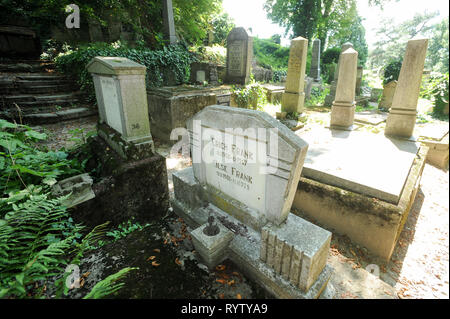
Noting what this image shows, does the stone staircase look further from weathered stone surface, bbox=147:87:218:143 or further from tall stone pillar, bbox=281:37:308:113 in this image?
tall stone pillar, bbox=281:37:308:113

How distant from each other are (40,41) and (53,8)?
7.21ft

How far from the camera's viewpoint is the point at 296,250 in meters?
1.85

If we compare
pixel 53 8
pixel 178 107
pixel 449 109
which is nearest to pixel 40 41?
pixel 53 8

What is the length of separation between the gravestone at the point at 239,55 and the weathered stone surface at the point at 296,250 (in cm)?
915

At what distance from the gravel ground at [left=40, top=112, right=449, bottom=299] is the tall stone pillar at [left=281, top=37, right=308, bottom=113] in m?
4.58

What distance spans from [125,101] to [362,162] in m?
4.24

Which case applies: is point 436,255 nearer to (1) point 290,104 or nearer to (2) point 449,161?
(2) point 449,161

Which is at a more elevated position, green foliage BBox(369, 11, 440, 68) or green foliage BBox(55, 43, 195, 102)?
green foliage BBox(369, 11, 440, 68)

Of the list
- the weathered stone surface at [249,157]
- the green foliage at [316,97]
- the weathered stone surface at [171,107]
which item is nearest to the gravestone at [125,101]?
the weathered stone surface at [249,157]

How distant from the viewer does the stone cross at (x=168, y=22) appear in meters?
10.2

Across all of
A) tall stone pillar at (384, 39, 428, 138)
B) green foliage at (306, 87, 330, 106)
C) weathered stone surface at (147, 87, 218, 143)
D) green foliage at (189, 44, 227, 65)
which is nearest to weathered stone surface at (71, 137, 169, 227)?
weathered stone surface at (147, 87, 218, 143)

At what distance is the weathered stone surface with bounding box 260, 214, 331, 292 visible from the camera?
183 cm

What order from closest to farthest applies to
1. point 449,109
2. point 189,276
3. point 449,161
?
point 189,276 < point 449,161 < point 449,109

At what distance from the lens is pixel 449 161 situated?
20.4ft
